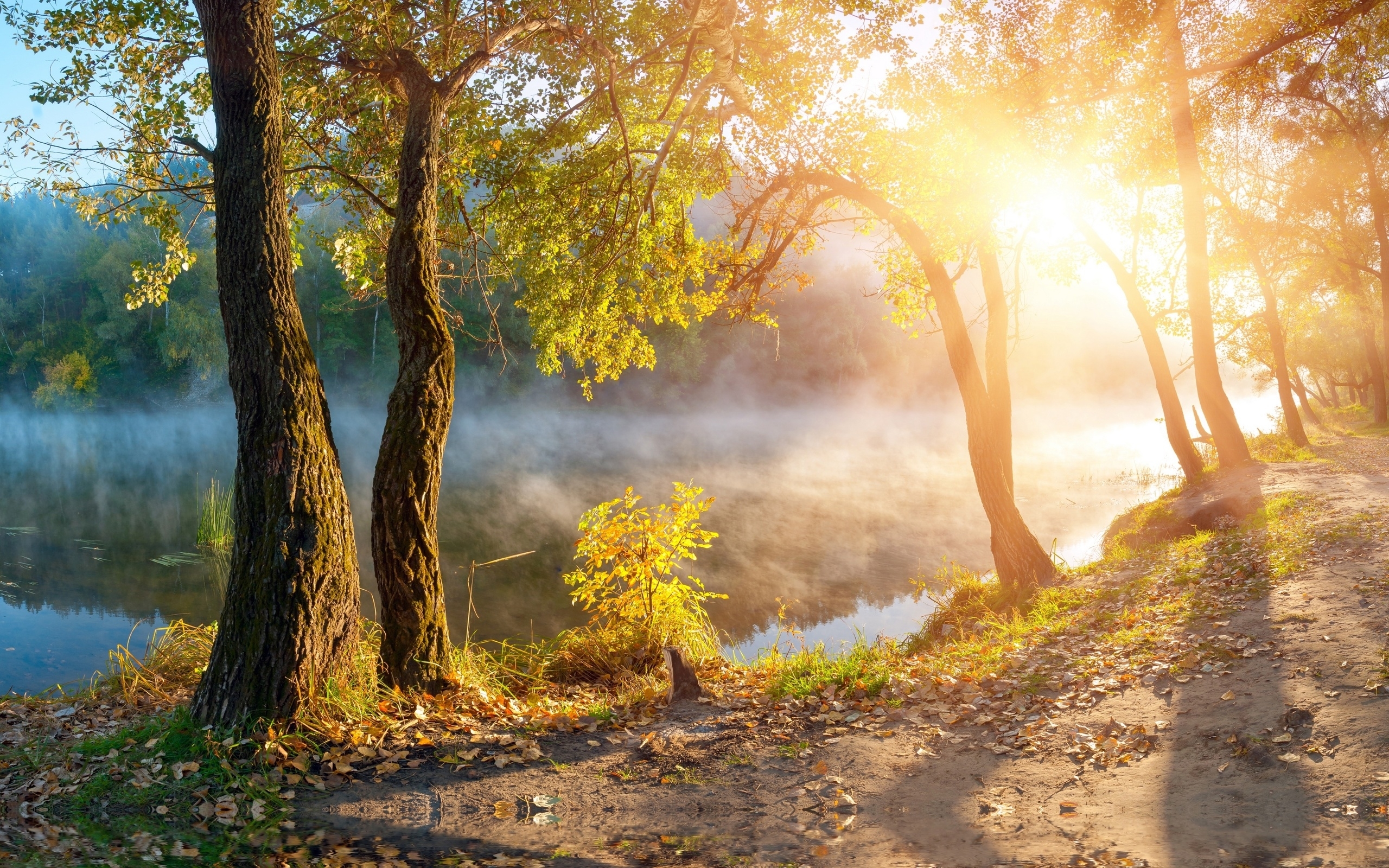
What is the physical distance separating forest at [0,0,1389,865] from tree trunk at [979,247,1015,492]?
0.06 meters

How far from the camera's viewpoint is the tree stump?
6.09 meters

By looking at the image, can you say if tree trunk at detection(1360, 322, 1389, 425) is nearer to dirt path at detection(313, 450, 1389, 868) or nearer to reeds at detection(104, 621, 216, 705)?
dirt path at detection(313, 450, 1389, 868)

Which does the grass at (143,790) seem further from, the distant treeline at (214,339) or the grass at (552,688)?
the distant treeline at (214,339)

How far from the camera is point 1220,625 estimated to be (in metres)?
6.07

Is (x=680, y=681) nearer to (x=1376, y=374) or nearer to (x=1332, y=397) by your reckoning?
(x=1376, y=374)

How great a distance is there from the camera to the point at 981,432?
9.25m

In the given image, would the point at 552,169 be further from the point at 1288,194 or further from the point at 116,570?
the point at 1288,194

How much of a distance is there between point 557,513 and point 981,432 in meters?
14.3

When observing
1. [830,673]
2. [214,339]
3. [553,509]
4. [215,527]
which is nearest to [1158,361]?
[830,673]

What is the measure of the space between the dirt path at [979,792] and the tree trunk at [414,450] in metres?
1.27

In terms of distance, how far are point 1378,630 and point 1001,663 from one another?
2.43 metres

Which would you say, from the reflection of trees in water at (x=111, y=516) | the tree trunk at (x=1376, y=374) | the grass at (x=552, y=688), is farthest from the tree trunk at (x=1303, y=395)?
the reflection of trees in water at (x=111, y=516)

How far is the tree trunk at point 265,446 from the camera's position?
448 cm

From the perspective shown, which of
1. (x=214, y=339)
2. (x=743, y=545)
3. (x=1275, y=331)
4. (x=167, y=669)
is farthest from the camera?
(x=214, y=339)
